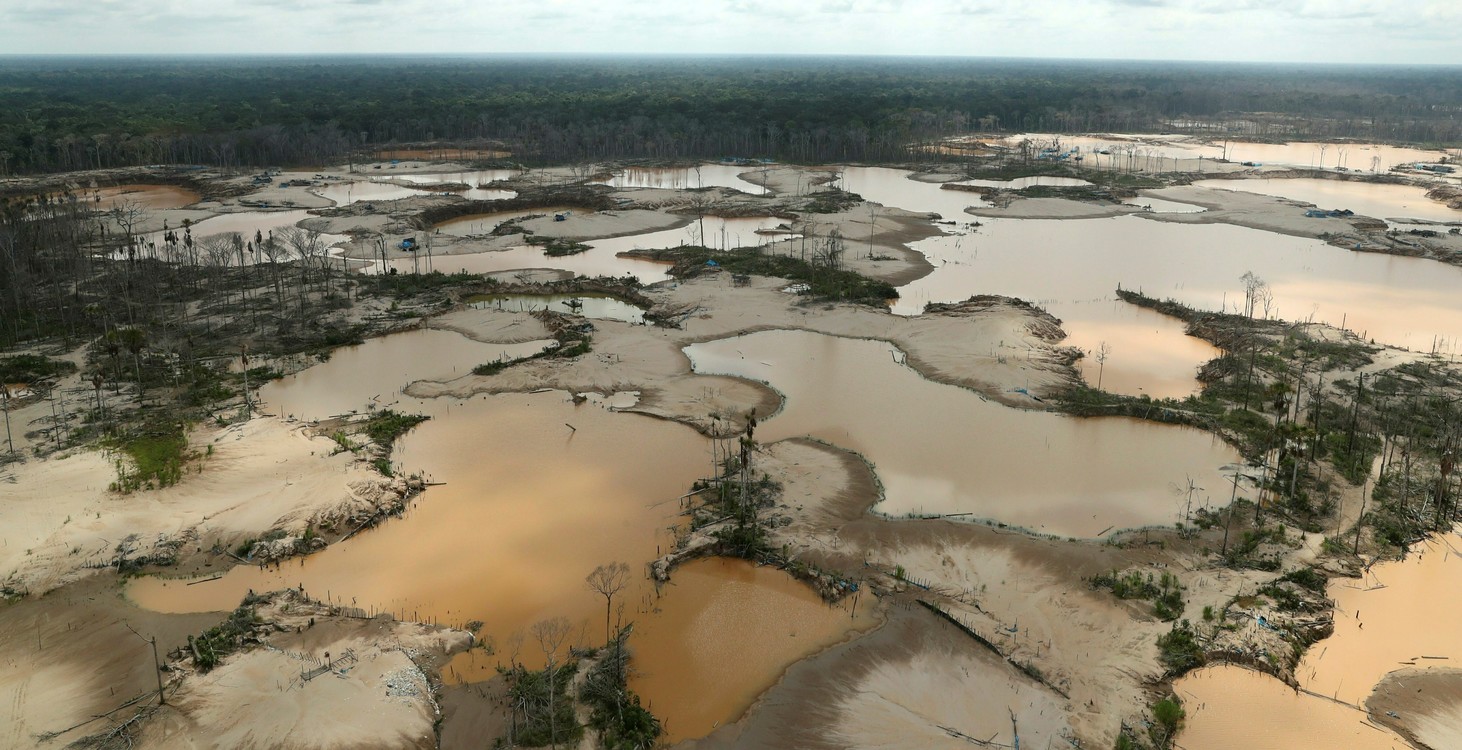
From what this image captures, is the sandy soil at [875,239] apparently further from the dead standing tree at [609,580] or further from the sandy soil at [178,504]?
the sandy soil at [178,504]

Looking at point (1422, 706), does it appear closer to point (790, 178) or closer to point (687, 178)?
point (790, 178)

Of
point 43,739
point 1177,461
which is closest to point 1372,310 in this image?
point 1177,461

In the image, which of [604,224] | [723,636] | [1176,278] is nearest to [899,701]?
[723,636]

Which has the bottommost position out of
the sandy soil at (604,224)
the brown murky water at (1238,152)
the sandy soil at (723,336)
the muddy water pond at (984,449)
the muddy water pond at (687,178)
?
the muddy water pond at (984,449)

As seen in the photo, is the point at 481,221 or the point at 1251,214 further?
the point at 1251,214

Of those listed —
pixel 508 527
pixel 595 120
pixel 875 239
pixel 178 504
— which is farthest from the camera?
pixel 595 120

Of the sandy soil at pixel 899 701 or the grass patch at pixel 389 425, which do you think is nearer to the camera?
the sandy soil at pixel 899 701

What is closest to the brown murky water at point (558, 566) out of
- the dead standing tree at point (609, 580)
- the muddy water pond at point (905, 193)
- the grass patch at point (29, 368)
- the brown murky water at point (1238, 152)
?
the dead standing tree at point (609, 580)
